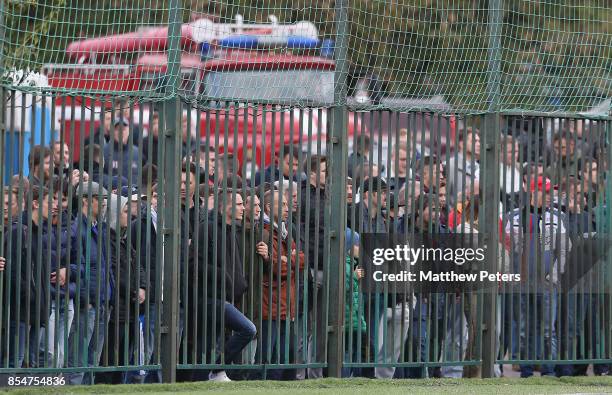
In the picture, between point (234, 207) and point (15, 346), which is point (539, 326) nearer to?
point (234, 207)

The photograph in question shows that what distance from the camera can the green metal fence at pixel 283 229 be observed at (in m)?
10.6

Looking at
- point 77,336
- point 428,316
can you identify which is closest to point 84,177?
point 77,336

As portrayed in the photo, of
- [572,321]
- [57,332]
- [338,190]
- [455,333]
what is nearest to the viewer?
[57,332]

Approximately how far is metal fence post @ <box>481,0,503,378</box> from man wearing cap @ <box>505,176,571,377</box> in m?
0.21

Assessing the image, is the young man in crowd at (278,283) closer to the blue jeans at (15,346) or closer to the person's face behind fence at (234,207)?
the person's face behind fence at (234,207)

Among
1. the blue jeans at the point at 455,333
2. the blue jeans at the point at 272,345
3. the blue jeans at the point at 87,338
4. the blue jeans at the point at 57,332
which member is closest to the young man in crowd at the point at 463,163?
the blue jeans at the point at 455,333

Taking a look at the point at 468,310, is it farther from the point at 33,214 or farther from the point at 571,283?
the point at 33,214

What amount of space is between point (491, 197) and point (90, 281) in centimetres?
346

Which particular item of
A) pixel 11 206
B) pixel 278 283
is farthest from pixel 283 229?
pixel 11 206

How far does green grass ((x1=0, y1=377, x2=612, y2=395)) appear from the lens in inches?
422

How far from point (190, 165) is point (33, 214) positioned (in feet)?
4.18

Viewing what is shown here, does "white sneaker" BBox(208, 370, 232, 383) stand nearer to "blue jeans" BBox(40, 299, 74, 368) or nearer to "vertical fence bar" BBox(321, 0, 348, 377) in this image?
"vertical fence bar" BBox(321, 0, 348, 377)

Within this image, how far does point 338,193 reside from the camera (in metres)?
11.5

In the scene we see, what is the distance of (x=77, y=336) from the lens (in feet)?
35.1
